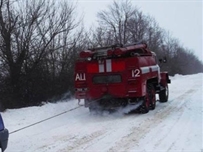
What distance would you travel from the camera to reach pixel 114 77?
11.2 meters

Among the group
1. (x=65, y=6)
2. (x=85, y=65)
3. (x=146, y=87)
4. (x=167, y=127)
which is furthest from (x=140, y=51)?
(x=65, y=6)

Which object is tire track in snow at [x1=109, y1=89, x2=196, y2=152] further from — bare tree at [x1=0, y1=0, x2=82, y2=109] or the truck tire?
bare tree at [x1=0, y1=0, x2=82, y2=109]

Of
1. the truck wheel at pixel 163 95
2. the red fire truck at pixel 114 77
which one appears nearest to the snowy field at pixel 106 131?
the red fire truck at pixel 114 77

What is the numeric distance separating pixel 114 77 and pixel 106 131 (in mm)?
2936

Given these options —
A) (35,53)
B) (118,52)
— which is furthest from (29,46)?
(118,52)

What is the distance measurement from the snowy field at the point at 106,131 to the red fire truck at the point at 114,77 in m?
0.48

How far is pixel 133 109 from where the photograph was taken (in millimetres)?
11641

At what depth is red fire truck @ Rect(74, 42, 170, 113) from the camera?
11.0 metres

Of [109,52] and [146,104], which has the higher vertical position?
[109,52]

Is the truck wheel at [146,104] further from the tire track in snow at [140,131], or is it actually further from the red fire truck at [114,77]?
the tire track in snow at [140,131]

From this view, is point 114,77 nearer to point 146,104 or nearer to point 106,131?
point 146,104

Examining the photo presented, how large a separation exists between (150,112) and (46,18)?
778 centimetres

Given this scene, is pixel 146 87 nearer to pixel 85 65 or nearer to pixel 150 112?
pixel 150 112

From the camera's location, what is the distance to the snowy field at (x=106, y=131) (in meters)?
6.97
